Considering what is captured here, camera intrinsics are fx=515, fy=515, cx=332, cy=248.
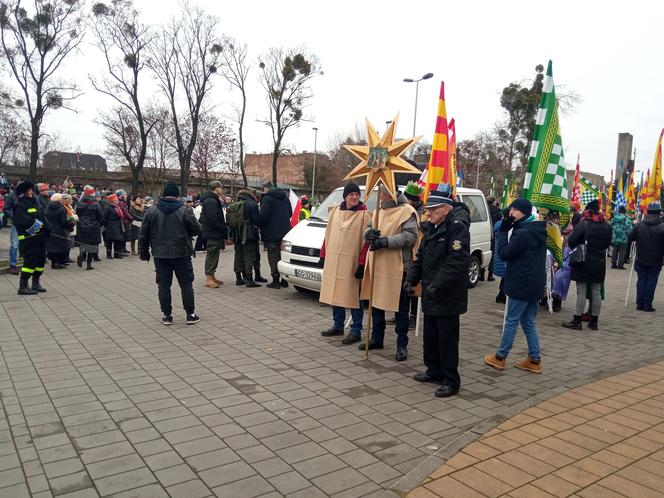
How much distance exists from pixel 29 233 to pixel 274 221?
441cm

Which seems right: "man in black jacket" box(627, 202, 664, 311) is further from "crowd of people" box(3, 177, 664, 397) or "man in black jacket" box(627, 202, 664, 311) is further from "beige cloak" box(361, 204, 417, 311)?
"beige cloak" box(361, 204, 417, 311)

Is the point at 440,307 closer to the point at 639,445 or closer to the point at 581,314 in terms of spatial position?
the point at 639,445

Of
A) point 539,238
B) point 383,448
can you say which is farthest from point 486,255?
point 383,448

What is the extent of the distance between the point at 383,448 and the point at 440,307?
1.58 m

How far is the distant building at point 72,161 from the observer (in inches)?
2023

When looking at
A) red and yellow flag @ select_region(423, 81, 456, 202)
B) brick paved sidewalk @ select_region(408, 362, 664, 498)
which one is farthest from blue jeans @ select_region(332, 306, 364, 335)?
brick paved sidewalk @ select_region(408, 362, 664, 498)

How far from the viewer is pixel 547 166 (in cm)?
669

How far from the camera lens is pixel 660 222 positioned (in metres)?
10.2

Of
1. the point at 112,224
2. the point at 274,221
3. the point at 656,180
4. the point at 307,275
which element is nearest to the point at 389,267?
the point at 307,275

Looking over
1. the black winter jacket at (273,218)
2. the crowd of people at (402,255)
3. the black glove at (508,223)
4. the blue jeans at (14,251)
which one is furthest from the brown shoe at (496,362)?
the blue jeans at (14,251)

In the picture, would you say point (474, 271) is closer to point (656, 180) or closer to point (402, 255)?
point (656, 180)

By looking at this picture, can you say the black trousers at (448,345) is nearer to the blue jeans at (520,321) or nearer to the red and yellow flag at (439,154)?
the blue jeans at (520,321)

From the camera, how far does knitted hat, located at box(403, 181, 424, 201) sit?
7.21 metres

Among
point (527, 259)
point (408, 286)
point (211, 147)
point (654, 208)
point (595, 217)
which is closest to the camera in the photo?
point (408, 286)
